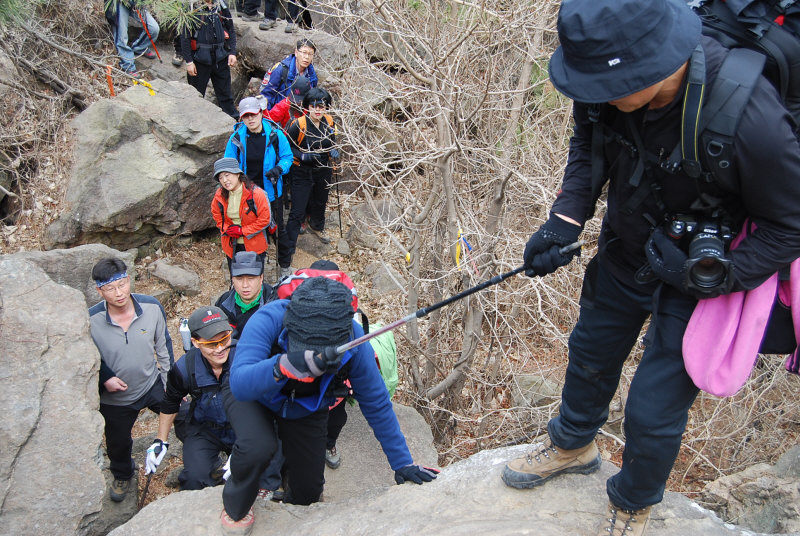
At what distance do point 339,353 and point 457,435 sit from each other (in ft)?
11.8

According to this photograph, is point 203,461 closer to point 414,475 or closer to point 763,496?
point 414,475

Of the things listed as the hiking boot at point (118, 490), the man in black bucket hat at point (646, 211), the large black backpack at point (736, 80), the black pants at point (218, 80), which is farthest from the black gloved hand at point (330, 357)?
the black pants at point (218, 80)

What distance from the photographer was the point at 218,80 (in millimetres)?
10211

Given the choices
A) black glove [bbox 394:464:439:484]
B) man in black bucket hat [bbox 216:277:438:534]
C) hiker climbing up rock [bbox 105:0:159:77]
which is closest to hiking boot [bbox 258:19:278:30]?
hiker climbing up rock [bbox 105:0:159:77]

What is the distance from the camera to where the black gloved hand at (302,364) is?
8.69 feet

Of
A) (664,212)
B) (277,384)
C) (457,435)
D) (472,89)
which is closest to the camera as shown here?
(664,212)

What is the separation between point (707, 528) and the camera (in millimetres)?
2914

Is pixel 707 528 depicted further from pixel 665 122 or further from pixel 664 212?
pixel 665 122

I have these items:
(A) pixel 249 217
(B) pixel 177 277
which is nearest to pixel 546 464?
(A) pixel 249 217

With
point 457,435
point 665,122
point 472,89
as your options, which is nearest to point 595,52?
point 665,122

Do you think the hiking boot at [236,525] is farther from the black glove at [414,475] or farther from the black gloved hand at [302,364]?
the black gloved hand at [302,364]

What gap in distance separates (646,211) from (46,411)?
387cm

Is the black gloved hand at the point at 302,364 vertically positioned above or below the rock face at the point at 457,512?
above

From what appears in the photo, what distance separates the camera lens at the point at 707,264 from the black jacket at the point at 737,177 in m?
0.06
